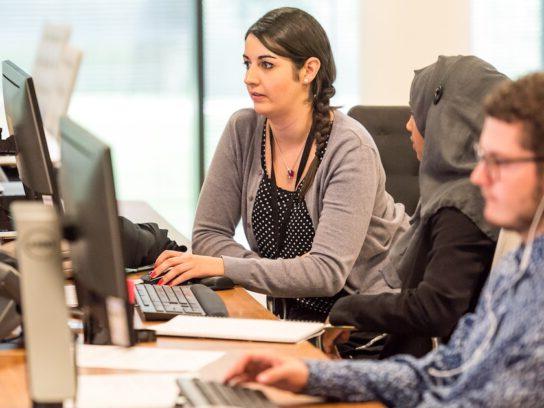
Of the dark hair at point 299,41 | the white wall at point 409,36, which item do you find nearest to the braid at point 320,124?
the dark hair at point 299,41

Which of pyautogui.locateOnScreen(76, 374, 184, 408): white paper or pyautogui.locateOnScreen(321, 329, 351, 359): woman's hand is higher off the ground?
pyautogui.locateOnScreen(76, 374, 184, 408): white paper

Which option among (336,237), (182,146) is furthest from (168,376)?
(182,146)

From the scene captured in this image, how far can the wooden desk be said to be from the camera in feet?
5.48

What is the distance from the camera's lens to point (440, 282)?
2162mm

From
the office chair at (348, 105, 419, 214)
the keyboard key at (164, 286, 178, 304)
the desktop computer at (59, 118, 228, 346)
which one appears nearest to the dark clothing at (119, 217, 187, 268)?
the keyboard key at (164, 286, 178, 304)

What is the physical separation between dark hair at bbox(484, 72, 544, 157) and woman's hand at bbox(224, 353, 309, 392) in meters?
0.47

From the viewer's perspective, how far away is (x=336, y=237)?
267cm

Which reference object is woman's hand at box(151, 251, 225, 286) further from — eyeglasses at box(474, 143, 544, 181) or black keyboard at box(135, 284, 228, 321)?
eyeglasses at box(474, 143, 544, 181)

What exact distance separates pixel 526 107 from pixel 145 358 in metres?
0.83

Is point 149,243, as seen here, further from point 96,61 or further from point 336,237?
point 96,61

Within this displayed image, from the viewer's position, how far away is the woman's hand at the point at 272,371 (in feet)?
5.12

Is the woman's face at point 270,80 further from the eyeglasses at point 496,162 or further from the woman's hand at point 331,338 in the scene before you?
the eyeglasses at point 496,162

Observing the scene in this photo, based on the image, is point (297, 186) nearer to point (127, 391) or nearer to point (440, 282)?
point (440, 282)

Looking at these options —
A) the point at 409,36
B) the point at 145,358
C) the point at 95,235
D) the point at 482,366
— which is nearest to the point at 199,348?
the point at 145,358
